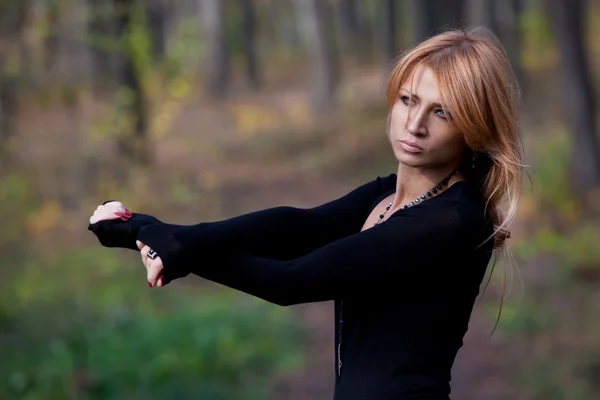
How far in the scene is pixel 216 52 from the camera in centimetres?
2770

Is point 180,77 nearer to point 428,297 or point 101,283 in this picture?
point 101,283

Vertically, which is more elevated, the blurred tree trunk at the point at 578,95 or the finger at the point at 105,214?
the blurred tree trunk at the point at 578,95

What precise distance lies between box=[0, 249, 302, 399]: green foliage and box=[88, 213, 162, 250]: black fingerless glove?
3.94 metres

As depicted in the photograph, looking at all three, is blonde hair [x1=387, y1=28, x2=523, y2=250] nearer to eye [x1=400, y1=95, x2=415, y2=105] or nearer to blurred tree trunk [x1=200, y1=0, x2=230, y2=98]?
eye [x1=400, y1=95, x2=415, y2=105]

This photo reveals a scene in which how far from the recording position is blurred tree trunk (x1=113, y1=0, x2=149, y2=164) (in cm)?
1182

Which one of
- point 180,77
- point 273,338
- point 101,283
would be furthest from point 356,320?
point 180,77

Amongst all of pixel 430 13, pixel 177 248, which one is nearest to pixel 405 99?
pixel 177 248

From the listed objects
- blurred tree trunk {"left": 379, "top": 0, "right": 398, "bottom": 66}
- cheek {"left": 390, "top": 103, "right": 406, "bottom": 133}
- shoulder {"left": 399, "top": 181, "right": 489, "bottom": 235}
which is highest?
blurred tree trunk {"left": 379, "top": 0, "right": 398, "bottom": 66}

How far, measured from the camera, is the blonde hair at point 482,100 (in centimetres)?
223

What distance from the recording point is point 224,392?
6.43 meters

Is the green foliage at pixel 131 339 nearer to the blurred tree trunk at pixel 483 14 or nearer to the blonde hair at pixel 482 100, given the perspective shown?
the blonde hair at pixel 482 100

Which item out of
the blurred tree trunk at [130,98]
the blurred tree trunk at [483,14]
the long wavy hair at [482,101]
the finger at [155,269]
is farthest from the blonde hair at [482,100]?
the blurred tree trunk at [483,14]

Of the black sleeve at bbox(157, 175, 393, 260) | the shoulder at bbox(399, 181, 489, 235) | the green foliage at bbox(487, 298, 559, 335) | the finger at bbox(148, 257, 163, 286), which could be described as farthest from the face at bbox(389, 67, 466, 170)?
the green foliage at bbox(487, 298, 559, 335)

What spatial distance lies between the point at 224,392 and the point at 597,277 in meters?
4.21
